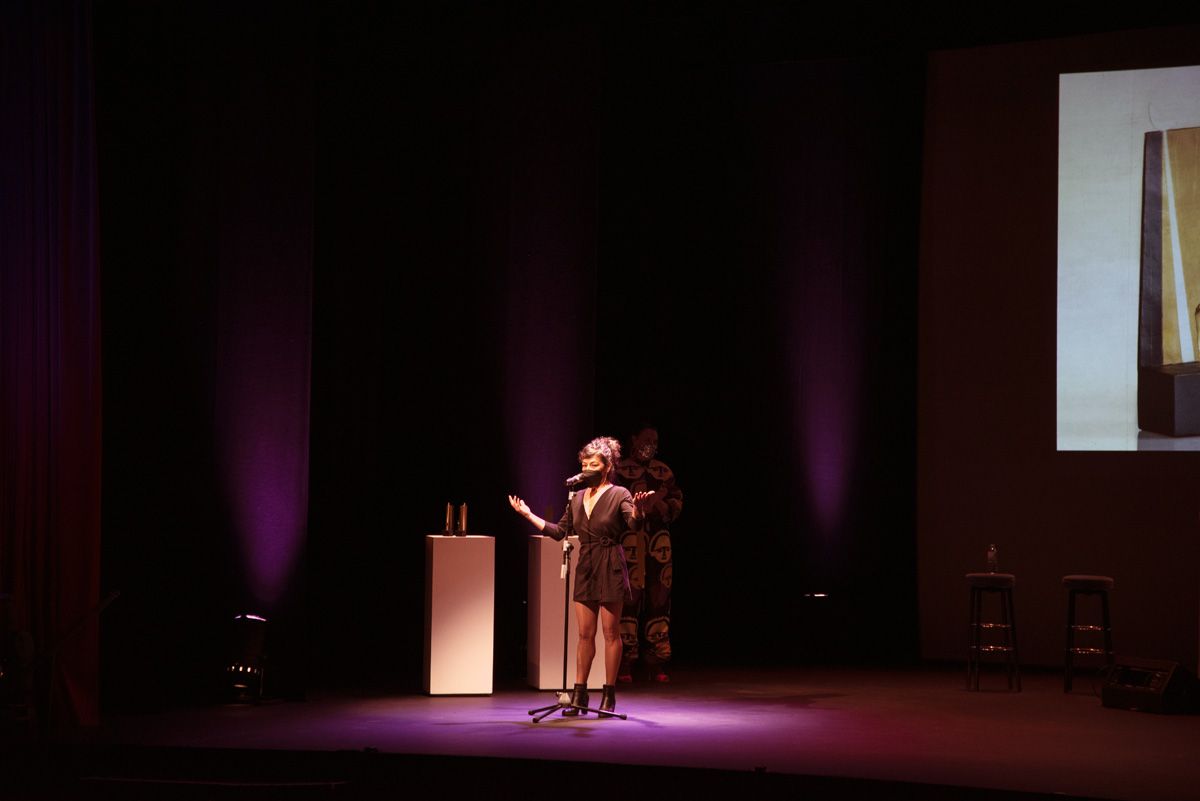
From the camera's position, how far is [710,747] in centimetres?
564

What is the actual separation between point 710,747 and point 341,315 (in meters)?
3.36

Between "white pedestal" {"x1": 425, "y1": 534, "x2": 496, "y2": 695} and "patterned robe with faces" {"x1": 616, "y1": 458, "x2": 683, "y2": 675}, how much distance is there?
Answer: 3.14ft

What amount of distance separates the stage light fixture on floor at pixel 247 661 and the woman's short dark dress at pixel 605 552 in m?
1.60

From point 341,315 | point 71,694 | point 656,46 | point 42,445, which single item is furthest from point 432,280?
point 71,694

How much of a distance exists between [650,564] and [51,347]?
347 centimetres

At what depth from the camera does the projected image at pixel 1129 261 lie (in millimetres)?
8352

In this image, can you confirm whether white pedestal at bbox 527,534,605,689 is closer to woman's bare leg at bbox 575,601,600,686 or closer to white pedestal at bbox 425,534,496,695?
white pedestal at bbox 425,534,496,695

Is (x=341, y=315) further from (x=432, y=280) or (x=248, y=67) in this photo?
(x=248, y=67)

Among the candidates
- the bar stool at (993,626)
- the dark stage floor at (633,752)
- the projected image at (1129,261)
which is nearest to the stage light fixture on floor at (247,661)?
the dark stage floor at (633,752)

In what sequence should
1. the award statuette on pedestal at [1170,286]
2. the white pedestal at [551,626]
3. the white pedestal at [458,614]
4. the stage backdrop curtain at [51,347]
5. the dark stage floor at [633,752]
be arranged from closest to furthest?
the dark stage floor at [633,752] < the stage backdrop curtain at [51,347] < the white pedestal at [458,614] < the white pedestal at [551,626] < the award statuette on pedestal at [1170,286]

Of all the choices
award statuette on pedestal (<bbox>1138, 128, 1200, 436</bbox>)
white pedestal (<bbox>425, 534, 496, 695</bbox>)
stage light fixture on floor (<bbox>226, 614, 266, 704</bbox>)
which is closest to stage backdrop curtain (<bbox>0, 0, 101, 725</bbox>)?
stage light fixture on floor (<bbox>226, 614, 266, 704</bbox>)

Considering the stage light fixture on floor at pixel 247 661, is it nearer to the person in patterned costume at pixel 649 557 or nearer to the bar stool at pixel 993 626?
the person in patterned costume at pixel 649 557

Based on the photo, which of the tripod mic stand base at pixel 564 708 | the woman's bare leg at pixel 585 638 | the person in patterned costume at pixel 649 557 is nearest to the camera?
the tripod mic stand base at pixel 564 708

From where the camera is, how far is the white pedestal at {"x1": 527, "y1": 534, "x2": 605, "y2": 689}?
743 cm
